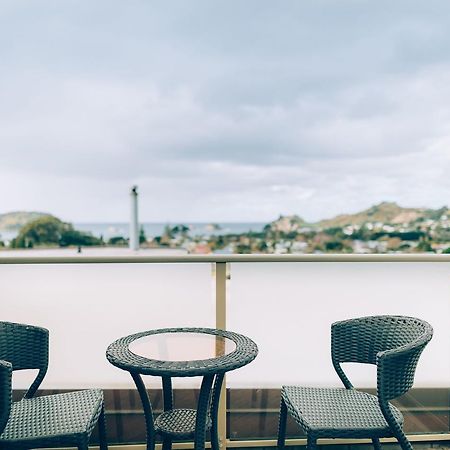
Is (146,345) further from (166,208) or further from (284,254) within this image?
(166,208)

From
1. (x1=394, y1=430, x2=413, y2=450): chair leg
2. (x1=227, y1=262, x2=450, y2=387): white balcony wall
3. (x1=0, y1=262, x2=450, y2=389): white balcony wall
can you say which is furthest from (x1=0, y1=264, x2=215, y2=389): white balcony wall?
(x1=394, y1=430, x2=413, y2=450): chair leg

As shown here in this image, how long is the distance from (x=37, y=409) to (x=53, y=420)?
19cm

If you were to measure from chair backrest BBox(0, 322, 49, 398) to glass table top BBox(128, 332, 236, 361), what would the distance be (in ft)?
1.73

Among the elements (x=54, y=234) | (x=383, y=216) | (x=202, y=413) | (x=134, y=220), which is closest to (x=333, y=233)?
(x=383, y=216)

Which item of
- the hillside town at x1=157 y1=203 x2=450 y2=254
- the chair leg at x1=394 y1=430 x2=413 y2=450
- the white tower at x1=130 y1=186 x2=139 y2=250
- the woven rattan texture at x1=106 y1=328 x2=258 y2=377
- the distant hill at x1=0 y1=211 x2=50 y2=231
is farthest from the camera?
the hillside town at x1=157 y1=203 x2=450 y2=254

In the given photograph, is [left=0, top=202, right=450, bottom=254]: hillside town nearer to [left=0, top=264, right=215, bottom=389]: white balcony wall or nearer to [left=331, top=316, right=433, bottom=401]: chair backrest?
[left=0, top=264, right=215, bottom=389]: white balcony wall

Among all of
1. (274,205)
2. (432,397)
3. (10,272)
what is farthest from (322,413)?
(274,205)

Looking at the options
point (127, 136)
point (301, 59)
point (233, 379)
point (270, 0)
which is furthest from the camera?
point (127, 136)

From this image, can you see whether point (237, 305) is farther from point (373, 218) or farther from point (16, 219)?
point (373, 218)

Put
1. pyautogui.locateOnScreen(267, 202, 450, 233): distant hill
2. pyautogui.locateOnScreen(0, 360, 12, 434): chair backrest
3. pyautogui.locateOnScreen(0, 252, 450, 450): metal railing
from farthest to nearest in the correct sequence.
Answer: pyautogui.locateOnScreen(267, 202, 450, 233): distant hill
pyautogui.locateOnScreen(0, 252, 450, 450): metal railing
pyautogui.locateOnScreen(0, 360, 12, 434): chair backrest

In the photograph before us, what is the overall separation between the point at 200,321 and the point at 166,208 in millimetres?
34876

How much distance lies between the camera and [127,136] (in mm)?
38812

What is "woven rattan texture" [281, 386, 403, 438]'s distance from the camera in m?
2.26

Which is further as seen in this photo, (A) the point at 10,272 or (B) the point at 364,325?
(A) the point at 10,272
